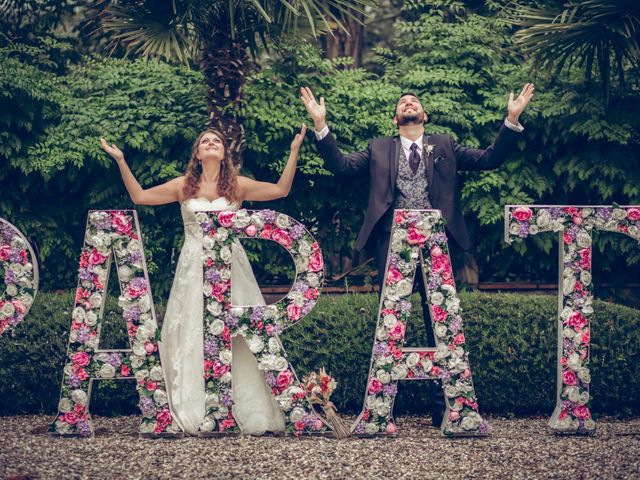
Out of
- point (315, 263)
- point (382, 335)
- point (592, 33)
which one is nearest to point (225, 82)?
point (315, 263)

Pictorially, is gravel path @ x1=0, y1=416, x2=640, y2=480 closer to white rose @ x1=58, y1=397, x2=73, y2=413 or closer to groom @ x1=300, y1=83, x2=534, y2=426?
white rose @ x1=58, y1=397, x2=73, y2=413

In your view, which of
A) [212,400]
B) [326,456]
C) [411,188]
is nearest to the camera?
[326,456]

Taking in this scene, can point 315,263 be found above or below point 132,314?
above

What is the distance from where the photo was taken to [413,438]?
5805mm

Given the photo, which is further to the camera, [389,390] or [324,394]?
[324,394]

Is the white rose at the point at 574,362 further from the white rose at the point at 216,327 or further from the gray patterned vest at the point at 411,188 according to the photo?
the white rose at the point at 216,327

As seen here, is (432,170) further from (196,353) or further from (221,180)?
(196,353)

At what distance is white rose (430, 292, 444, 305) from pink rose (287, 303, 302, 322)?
0.91 m

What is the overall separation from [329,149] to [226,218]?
0.91m

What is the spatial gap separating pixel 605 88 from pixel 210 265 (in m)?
3.91

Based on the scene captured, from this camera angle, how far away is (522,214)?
584cm

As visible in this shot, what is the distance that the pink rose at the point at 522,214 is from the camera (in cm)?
584

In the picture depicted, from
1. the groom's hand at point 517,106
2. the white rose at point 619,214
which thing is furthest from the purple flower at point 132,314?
the white rose at point 619,214

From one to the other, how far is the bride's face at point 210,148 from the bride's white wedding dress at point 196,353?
0.30 metres
